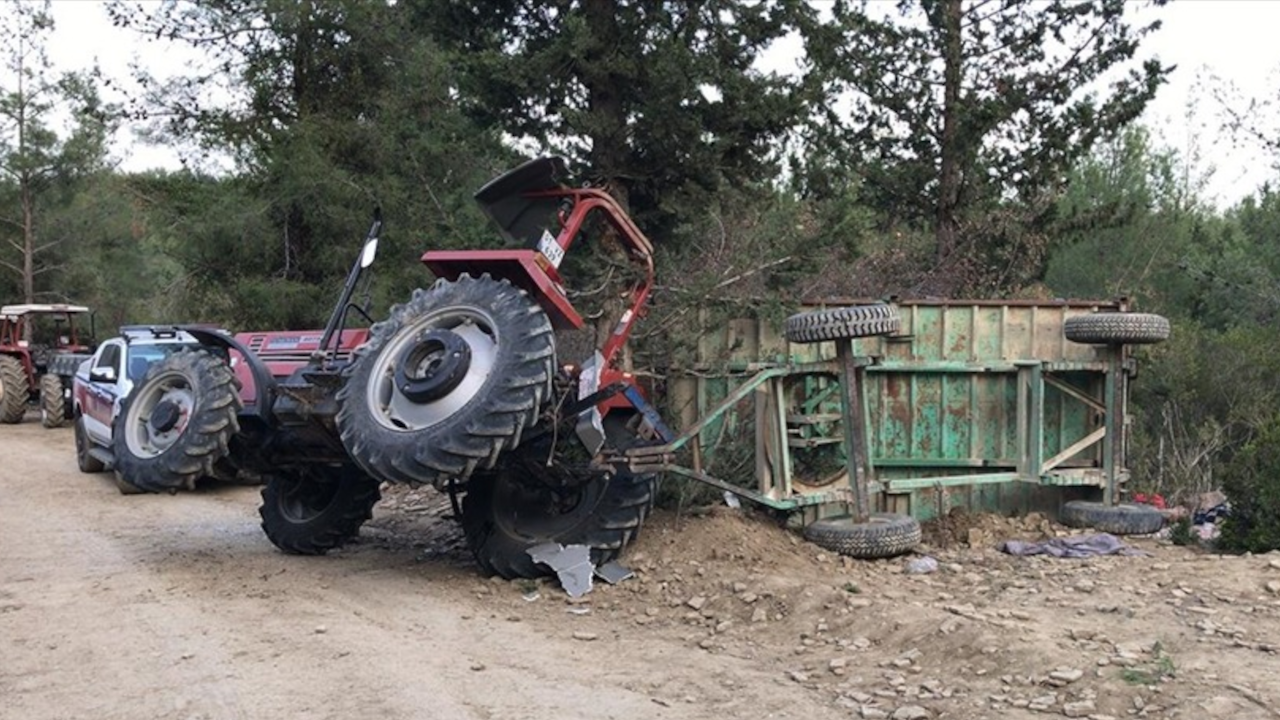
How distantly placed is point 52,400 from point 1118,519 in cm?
1903

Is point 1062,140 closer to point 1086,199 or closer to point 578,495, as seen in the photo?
point 1086,199

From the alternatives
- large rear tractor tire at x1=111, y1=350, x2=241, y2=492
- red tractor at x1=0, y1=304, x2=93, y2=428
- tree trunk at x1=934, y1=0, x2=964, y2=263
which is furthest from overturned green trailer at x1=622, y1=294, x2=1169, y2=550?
red tractor at x1=0, y1=304, x2=93, y2=428

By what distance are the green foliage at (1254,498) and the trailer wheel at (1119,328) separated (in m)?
1.16

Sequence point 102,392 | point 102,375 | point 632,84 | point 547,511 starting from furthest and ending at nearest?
1. point 102,375
2. point 102,392
3. point 632,84
4. point 547,511

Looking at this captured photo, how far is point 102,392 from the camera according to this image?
1380 centimetres

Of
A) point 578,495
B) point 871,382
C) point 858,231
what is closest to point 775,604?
point 578,495

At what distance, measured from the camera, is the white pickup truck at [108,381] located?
13586 millimetres

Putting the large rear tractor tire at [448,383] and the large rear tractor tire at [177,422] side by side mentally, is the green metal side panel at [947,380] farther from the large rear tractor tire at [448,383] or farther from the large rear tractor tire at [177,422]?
the large rear tractor tire at [177,422]

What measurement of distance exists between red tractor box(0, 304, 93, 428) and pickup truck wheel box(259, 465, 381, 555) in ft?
44.5

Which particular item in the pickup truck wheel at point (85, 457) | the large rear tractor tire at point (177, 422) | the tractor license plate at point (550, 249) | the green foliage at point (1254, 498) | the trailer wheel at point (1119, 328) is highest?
the tractor license plate at point (550, 249)

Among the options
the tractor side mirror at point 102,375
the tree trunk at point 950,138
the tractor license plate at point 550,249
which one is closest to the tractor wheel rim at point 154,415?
the tractor license plate at point 550,249

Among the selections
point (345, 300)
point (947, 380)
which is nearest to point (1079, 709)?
point (947, 380)

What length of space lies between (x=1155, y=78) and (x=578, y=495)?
1093cm

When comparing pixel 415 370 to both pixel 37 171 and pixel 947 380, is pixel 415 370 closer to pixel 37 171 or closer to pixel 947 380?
pixel 947 380
